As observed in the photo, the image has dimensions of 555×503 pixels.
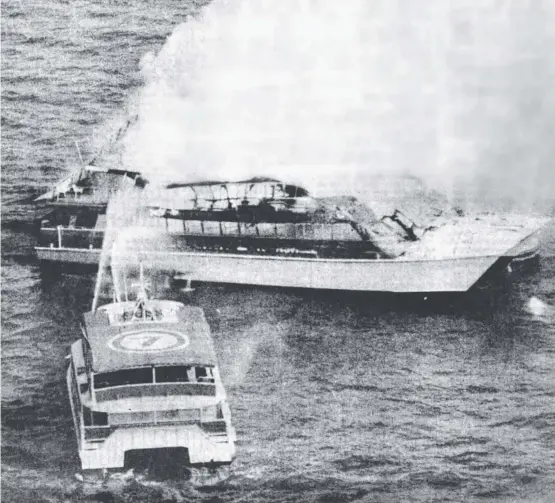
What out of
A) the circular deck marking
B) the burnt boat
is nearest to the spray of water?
the burnt boat

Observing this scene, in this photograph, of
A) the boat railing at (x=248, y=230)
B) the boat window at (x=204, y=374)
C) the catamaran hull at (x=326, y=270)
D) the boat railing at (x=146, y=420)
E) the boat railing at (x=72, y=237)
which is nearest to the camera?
the boat railing at (x=146, y=420)

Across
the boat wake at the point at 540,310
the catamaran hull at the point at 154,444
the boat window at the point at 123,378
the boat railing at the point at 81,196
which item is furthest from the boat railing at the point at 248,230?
the catamaran hull at the point at 154,444

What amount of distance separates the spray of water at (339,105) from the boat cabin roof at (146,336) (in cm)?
875

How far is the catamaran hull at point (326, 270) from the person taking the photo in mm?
31969

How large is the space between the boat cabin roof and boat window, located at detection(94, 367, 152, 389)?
216mm

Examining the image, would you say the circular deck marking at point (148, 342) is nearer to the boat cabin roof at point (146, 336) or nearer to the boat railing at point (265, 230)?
the boat cabin roof at point (146, 336)

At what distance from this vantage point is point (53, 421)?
22984mm

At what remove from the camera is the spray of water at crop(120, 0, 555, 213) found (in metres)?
28.7

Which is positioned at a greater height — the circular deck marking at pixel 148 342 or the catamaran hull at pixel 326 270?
the circular deck marking at pixel 148 342

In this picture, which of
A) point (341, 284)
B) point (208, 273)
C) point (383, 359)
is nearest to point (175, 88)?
point (208, 273)

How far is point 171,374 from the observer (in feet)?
70.6

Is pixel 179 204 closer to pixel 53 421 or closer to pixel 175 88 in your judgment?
pixel 175 88

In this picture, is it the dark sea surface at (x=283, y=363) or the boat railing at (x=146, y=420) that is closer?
the boat railing at (x=146, y=420)

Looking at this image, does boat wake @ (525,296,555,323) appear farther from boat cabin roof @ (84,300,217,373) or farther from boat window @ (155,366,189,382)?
boat window @ (155,366,189,382)
